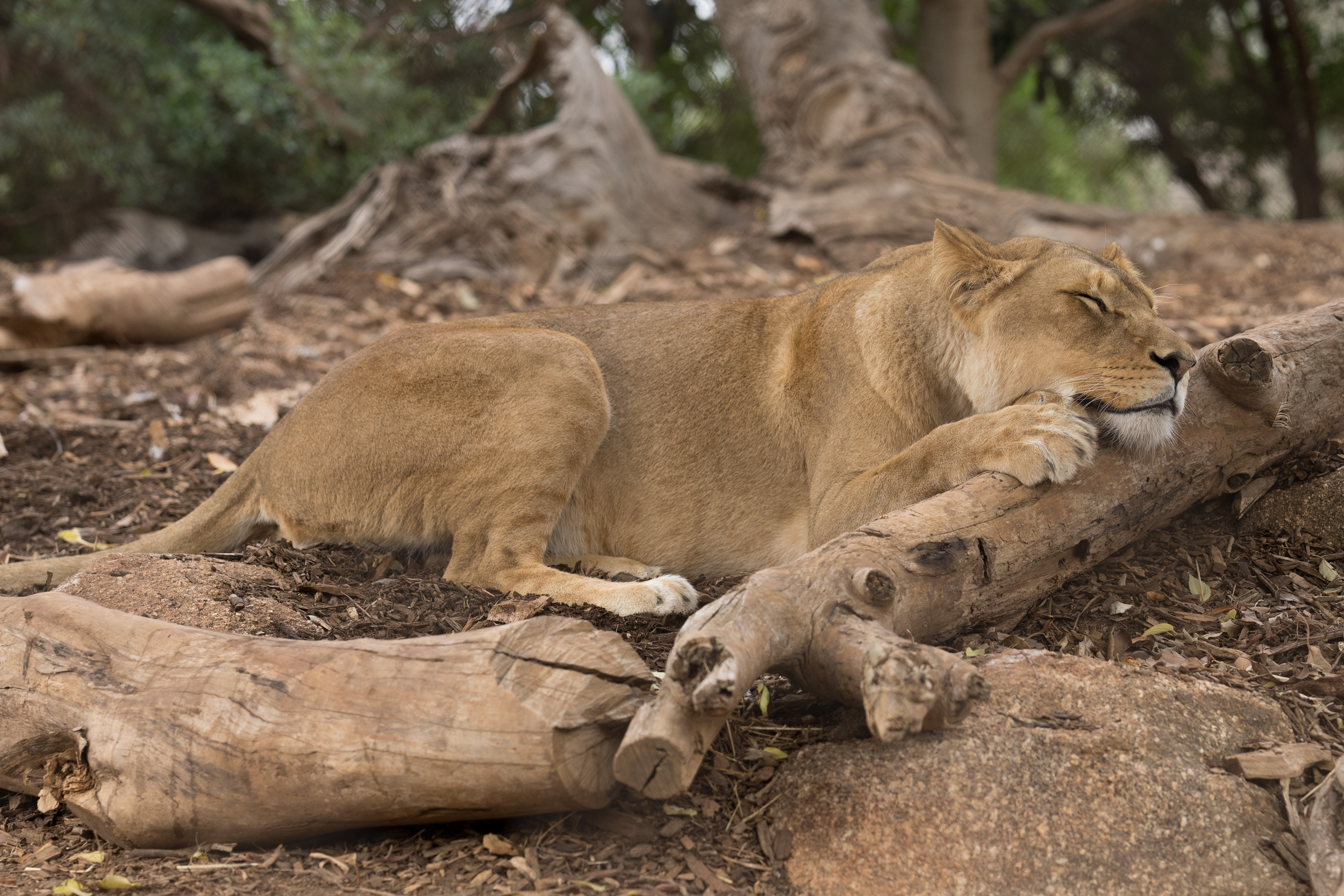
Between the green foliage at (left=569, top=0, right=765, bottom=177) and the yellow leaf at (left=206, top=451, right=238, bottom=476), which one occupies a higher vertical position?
the green foliage at (left=569, top=0, right=765, bottom=177)

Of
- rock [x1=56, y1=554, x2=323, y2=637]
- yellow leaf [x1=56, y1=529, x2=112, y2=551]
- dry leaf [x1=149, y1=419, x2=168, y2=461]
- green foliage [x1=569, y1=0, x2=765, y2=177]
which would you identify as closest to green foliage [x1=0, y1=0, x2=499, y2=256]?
green foliage [x1=569, y1=0, x2=765, y2=177]

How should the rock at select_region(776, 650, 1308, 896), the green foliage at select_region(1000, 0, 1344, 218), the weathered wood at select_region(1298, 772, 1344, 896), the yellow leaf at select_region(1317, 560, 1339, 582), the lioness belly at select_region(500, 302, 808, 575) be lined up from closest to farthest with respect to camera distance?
the weathered wood at select_region(1298, 772, 1344, 896) < the rock at select_region(776, 650, 1308, 896) < the yellow leaf at select_region(1317, 560, 1339, 582) < the lioness belly at select_region(500, 302, 808, 575) < the green foliage at select_region(1000, 0, 1344, 218)

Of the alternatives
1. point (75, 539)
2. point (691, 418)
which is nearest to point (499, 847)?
point (691, 418)

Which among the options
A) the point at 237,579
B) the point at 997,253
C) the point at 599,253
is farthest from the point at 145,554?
the point at 599,253

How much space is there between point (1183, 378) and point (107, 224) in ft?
32.0

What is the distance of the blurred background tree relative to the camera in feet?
30.9

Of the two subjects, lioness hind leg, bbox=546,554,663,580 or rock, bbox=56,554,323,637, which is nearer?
rock, bbox=56,554,323,637

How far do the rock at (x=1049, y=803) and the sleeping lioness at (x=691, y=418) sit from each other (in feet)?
3.06

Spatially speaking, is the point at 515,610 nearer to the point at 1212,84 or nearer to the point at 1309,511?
the point at 1309,511

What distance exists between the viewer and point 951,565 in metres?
2.95

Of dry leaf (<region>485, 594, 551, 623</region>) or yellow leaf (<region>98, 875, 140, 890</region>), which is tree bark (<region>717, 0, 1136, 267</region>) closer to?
dry leaf (<region>485, 594, 551, 623</region>)

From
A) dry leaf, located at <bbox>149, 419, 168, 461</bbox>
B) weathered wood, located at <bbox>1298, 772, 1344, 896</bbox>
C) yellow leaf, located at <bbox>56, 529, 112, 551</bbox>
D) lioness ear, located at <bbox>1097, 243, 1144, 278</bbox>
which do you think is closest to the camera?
weathered wood, located at <bbox>1298, 772, 1344, 896</bbox>

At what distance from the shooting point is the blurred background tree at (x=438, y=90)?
9414 millimetres

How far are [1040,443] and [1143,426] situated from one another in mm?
364
